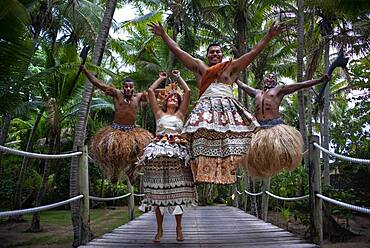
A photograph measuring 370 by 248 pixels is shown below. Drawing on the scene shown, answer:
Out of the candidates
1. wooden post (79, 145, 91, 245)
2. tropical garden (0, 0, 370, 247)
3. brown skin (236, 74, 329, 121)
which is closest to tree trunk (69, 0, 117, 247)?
tropical garden (0, 0, 370, 247)

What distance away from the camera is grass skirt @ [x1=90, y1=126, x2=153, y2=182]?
4293 millimetres

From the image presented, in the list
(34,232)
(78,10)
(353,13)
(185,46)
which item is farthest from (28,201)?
(353,13)

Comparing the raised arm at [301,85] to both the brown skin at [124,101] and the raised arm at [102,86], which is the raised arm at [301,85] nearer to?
the brown skin at [124,101]

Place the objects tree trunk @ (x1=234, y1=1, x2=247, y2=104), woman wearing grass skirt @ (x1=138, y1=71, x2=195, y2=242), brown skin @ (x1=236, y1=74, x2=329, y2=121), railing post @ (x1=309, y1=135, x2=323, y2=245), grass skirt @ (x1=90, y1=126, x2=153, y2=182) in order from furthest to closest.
Answer: tree trunk @ (x1=234, y1=1, x2=247, y2=104), brown skin @ (x1=236, y1=74, x2=329, y2=121), grass skirt @ (x1=90, y1=126, x2=153, y2=182), woman wearing grass skirt @ (x1=138, y1=71, x2=195, y2=242), railing post @ (x1=309, y1=135, x2=323, y2=245)

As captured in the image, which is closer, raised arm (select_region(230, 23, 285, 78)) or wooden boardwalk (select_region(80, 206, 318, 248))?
wooden boardwalk (select_region(80, 206, 318, 248))

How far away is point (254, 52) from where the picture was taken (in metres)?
3.94

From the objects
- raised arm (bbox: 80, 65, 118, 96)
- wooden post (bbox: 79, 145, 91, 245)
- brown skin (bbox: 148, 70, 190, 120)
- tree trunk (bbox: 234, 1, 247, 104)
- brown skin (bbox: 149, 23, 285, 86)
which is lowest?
wooden post (bbox: 79, 145, 91, 245)

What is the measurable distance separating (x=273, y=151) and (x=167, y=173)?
3.54 ft

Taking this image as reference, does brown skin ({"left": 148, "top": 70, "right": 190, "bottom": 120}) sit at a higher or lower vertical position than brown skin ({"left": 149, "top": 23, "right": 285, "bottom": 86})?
lower

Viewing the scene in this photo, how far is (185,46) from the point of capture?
1415 centimetres

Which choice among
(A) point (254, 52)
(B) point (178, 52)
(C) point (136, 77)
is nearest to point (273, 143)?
(A) point (254, 52)

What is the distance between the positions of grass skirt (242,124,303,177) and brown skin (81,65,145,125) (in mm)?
1362

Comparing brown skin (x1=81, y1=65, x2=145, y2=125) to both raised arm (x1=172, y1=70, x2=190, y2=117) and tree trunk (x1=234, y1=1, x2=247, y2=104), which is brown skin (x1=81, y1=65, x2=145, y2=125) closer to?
raised arm (x1=172, y1=70, x2=190, y2=117)

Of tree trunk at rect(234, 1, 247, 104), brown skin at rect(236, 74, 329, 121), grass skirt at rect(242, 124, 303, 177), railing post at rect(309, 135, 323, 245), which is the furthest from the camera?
tree trunk at rect(234, 1, 247, 104)
